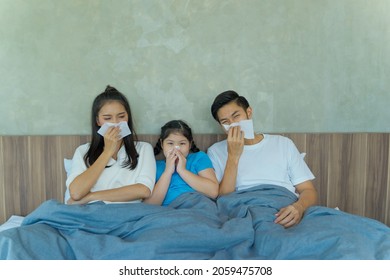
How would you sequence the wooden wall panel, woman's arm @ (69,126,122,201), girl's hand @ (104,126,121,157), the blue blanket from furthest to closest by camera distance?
the wooden wall panel < girl's hand @ (104,126,121,157) < woman's arm @ (69,126,122,201) < the blue blanket

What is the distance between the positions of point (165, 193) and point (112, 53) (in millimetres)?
798

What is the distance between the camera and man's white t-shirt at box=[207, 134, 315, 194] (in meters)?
1.74

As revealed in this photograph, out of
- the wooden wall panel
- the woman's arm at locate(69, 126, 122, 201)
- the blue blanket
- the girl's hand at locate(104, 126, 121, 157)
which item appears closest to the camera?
the blue blanket

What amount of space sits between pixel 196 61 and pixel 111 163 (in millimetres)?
711

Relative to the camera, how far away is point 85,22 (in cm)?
186

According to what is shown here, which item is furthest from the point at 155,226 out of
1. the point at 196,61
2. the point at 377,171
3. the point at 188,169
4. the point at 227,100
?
the point at 377,171

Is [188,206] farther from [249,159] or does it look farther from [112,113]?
[112,113]

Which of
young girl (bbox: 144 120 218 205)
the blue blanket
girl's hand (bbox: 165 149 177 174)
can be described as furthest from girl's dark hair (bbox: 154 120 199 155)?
the blue blanket

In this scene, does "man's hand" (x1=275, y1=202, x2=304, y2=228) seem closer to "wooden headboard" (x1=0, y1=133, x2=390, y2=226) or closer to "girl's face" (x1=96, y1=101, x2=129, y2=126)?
"wooden headboard" (x1=0, y1=133, x2=390, y2=226)

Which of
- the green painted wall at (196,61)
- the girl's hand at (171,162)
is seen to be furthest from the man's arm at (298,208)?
the girl's hand at (171,162)

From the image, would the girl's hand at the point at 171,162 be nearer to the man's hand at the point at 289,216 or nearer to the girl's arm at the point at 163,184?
the girl's arm at the point at 163,184

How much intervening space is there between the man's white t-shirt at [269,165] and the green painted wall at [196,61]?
0.21 meters

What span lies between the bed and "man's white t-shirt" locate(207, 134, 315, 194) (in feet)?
0.37
